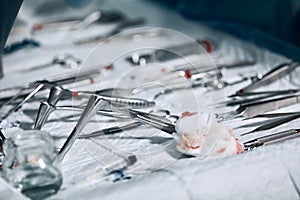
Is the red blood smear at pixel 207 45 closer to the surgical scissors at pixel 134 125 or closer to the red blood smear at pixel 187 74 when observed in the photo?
the red blood smear at pixel 187 74

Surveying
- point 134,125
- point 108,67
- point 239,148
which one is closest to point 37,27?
point 108,67

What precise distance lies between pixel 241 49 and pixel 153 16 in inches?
11.8

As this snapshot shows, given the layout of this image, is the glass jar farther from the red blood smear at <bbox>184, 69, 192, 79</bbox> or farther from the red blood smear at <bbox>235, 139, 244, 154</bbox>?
the red blood smear at <bbox>184, 69, 192, 79</bbox>

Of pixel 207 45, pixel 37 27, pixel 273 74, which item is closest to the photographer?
pixel 273 74

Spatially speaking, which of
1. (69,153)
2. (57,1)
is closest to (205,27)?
(57,1)

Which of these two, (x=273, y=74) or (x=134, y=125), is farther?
(x=273, y=74)

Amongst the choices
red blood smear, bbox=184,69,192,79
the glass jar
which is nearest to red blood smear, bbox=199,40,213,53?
red blood smear, bbox=184,69,192,79

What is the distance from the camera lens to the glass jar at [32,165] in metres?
0.52

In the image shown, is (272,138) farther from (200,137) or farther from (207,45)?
(207,45)

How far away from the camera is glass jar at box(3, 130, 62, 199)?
1.70 ft

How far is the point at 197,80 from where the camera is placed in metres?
0.83

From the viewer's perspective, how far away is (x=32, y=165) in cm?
53

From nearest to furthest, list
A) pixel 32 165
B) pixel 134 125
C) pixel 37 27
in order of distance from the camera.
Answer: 1. pixel 32 165
2. pixel 134 125
3. pixel 37 27

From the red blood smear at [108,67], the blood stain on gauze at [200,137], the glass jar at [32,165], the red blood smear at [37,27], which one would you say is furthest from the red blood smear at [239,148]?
the red blood smear at [37,27]
